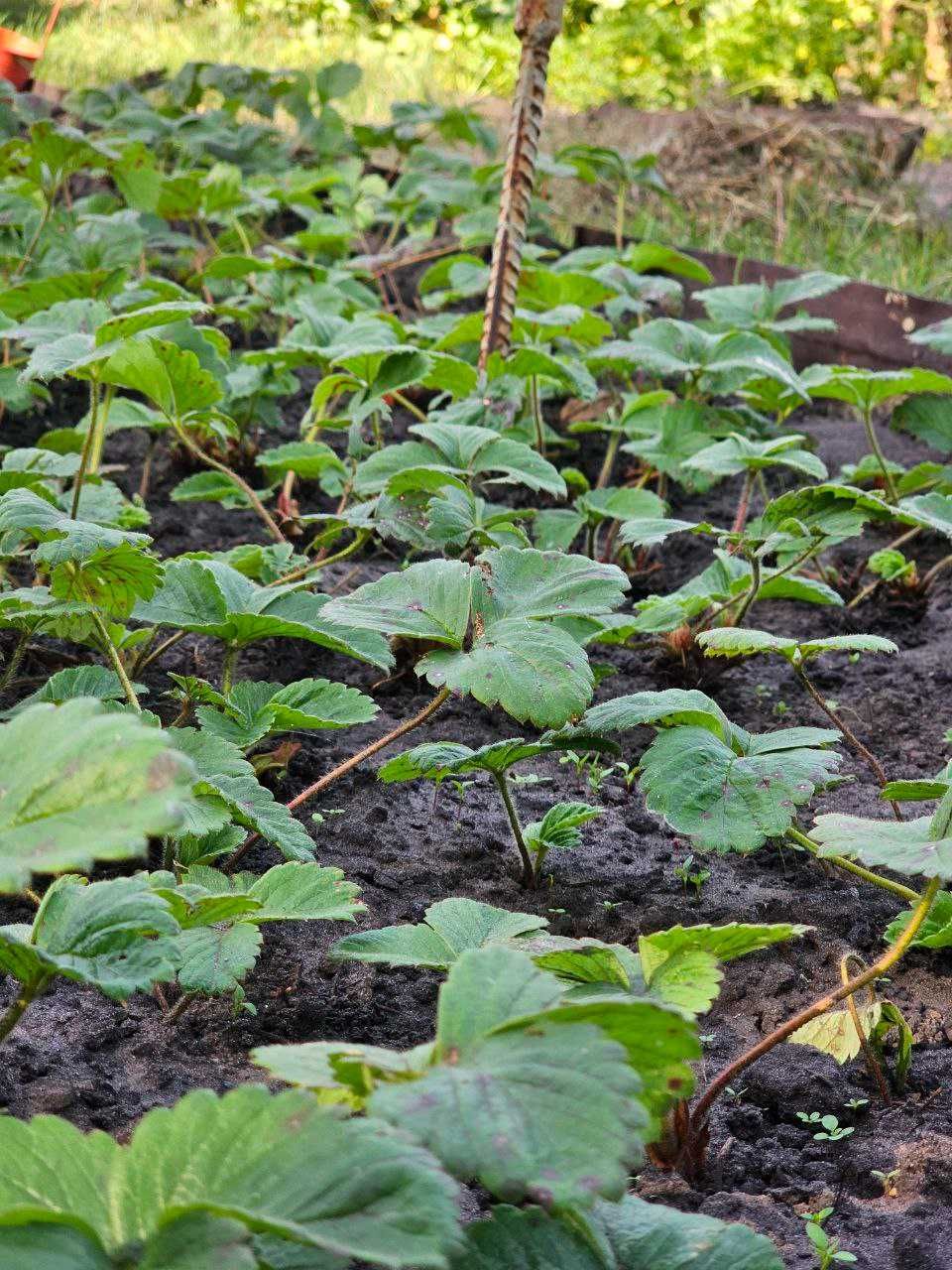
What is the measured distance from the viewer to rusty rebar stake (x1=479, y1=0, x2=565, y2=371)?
2.68 meters

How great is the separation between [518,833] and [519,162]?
174cm

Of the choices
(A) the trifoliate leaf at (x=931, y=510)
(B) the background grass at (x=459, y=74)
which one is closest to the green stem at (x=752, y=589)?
(A) the trifoliate leaf at (x=931, y=510)

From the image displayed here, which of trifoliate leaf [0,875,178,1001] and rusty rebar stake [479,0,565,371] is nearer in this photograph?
trifoliate leaf [0,875,178,1001]

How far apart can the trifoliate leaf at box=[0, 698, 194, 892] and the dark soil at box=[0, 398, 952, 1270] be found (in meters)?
0.45

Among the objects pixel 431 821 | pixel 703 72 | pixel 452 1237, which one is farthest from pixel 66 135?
pixel 703 72

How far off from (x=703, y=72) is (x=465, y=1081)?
9.36 meters

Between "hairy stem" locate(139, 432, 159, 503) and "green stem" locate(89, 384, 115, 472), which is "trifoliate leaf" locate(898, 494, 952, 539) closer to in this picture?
"green stem" locate(89, 384, 115, 472)

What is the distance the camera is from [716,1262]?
85cm

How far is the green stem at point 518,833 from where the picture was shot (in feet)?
4.83

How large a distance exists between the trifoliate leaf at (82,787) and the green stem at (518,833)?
0.71 meters

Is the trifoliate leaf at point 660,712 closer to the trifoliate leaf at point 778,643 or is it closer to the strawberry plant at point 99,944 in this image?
the trifoliate leaf at point 778,643

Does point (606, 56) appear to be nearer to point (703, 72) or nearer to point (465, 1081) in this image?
point (703, 72)

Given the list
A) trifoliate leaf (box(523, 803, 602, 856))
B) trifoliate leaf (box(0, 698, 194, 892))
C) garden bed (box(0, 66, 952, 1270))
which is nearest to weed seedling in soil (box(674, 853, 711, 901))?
garden bed (box(0, 66, 952, 1270))

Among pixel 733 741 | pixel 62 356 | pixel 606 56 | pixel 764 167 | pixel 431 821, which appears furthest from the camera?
pixel 606 56
